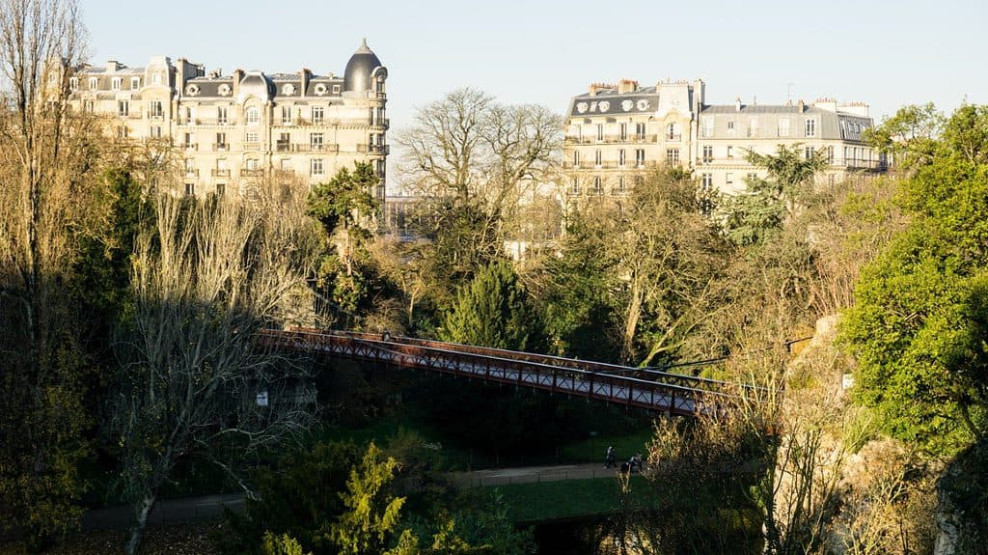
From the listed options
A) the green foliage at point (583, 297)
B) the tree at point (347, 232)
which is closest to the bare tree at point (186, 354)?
the tree at point (347, 232)

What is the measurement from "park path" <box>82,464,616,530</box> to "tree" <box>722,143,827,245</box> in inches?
559

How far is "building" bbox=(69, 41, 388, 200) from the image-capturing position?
255 ft

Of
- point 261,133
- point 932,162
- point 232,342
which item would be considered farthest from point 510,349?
point 261,133

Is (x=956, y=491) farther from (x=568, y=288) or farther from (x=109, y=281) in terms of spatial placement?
(x=568, y=288)

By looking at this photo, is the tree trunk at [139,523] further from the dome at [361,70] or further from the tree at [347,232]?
the dome at [361,70]

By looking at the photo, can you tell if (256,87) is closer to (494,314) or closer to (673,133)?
(673,133)

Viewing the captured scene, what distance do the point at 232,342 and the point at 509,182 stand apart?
83.0 ft

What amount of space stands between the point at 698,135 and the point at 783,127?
5.67 meters

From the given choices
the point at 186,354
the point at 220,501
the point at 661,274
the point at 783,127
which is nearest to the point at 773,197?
the point at 661,274

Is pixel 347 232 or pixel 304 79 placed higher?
pixel 304 79

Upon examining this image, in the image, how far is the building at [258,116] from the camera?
7788 cm

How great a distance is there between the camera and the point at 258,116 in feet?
258

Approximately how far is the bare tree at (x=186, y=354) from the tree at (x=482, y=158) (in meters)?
17.0

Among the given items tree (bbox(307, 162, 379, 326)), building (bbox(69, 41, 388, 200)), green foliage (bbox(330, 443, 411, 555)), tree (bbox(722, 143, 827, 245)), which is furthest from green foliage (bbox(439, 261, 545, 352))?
building (bbox(69, 41, 388, 200))
